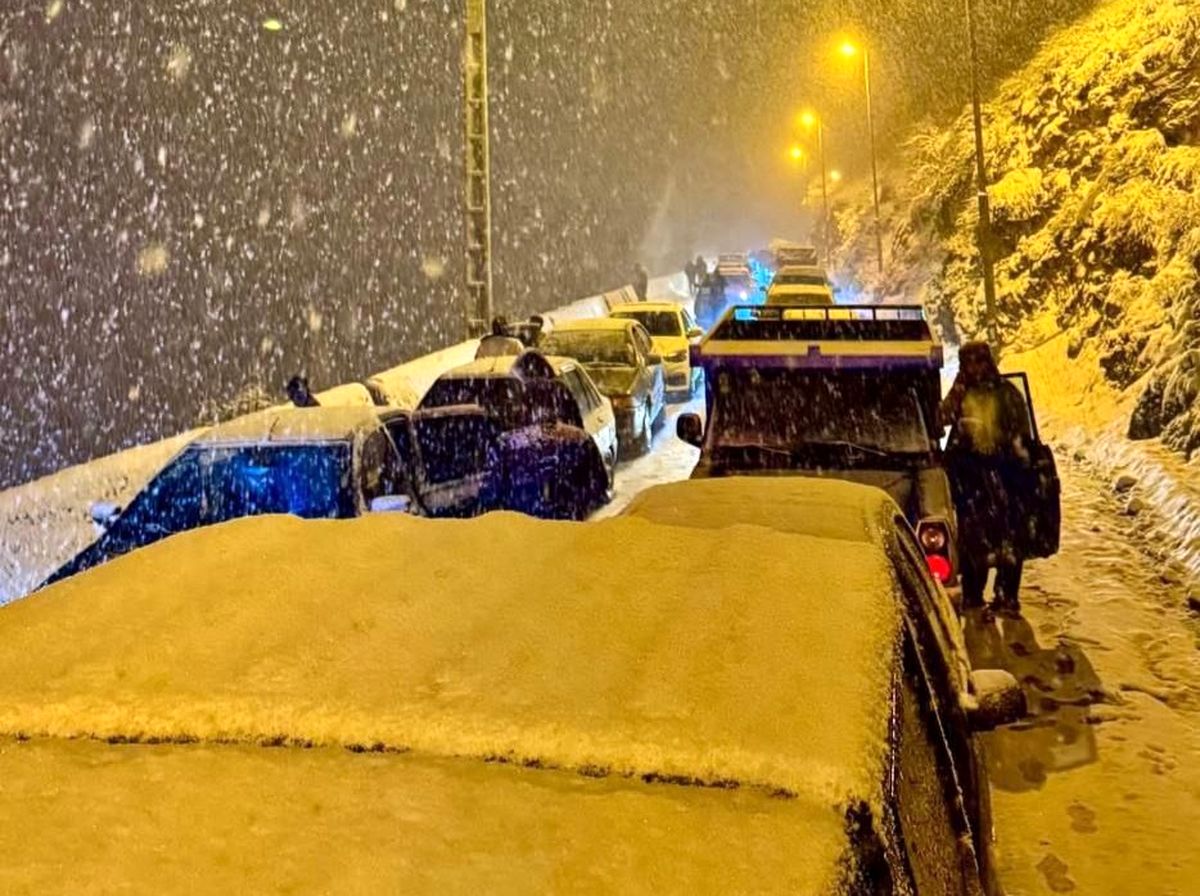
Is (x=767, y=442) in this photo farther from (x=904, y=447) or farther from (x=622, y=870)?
(x=622, y=870)

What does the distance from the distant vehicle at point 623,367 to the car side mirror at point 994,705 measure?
1256 centimetres

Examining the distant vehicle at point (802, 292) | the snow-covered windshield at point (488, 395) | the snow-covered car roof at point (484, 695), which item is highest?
the distant vehicle at point (802, 292)

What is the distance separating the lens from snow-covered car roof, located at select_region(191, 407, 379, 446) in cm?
762

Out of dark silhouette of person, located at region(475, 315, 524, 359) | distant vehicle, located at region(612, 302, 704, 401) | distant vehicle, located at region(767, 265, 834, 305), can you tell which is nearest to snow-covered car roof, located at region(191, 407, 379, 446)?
dark silhouette of person, located at region(475, 315, 524, 359)

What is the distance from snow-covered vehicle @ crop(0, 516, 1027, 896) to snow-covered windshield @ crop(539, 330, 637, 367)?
14.1 m

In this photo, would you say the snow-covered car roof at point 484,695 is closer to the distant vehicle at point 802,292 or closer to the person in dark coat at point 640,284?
the distant vehicle at point 802,292

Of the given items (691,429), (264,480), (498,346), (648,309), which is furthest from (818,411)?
(648,309)

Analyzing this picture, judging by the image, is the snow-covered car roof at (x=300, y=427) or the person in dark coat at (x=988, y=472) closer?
the snow-covered car roof at (x=300, y=427)

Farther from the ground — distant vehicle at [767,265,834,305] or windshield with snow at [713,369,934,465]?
distant vehicle at [767,265,834,305]

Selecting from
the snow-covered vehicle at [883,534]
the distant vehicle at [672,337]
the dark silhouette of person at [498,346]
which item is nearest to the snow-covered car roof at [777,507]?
the snow-covered vehicle at [883,534]

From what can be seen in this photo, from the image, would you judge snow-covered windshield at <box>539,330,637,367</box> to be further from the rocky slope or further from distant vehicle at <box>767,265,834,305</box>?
the rocky slope

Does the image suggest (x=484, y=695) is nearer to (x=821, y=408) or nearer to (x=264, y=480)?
(x=821, y=408)

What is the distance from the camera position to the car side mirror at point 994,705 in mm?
3270

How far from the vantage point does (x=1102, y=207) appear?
22.4 metres
